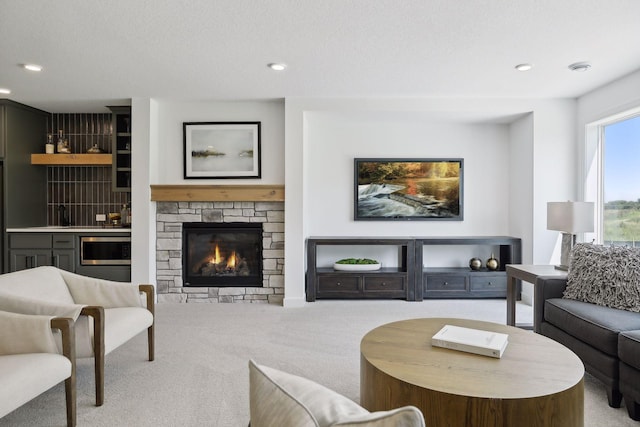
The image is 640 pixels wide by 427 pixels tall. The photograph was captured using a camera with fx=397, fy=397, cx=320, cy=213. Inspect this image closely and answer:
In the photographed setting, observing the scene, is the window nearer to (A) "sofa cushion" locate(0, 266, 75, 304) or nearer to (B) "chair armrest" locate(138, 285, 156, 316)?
(B) "chair armrest" locate(138, 285, 156, 316)

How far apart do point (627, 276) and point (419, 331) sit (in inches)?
59.3

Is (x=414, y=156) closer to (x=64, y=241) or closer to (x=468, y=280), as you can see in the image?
(x=468, y=280)

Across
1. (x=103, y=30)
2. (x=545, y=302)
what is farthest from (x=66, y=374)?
(x=545, y=302)

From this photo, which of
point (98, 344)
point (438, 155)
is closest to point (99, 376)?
point (98, 344)

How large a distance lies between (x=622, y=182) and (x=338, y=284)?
313 cm

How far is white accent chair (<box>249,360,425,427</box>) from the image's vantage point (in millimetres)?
686

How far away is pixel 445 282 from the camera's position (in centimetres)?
478

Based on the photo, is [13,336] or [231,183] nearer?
[13,336]

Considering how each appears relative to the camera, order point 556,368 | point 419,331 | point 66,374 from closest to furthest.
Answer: point 556,368
point 66,374
point 419,331

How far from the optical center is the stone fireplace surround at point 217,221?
4.77 meters

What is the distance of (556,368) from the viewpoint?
174 cm

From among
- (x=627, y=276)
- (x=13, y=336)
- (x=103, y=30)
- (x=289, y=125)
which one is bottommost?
(x=13, y=336)

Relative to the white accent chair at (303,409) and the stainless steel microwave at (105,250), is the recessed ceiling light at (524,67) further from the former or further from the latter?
the stainless steel microwave at (105,250)

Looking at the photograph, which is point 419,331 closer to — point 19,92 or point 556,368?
point 556,368
